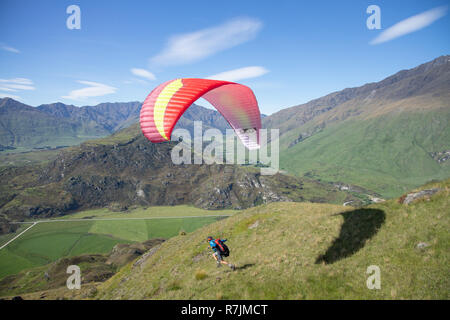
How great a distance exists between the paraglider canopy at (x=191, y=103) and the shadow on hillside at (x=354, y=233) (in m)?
10.1

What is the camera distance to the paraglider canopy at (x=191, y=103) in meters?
15.0

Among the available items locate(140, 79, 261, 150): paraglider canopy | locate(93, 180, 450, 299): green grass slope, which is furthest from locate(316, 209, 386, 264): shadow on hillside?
locate(140, 79, 261, 150): paraglider canopy

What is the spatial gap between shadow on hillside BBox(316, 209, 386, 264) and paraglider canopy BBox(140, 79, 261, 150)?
1005 centimetres

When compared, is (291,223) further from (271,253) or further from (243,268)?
(243,268)

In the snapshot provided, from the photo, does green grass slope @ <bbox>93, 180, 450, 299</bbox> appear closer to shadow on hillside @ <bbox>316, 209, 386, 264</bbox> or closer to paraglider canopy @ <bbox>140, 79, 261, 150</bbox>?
shadow on hillside @ <bbox>316, 209, 386, 264</bbox>

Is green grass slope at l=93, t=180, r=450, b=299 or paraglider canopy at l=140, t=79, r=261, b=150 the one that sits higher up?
paraglider canopy at l=140, t=79, r=261, b=150

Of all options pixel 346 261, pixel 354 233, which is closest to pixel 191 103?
pixel 346 261

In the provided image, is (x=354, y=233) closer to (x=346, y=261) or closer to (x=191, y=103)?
(x=346, y=261)

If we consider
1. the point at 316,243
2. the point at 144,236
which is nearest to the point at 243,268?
the point at 316,243

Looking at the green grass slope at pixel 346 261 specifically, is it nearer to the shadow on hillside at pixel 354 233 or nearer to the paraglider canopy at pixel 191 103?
the shadow on hillside at pixel 354 233

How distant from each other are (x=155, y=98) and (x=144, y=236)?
195982mm

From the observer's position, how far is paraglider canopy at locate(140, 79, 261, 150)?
15023mm

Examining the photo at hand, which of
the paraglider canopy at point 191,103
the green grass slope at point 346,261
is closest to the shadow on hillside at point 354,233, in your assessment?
the green grass slope at point 346,261

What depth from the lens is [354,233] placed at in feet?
53.9
